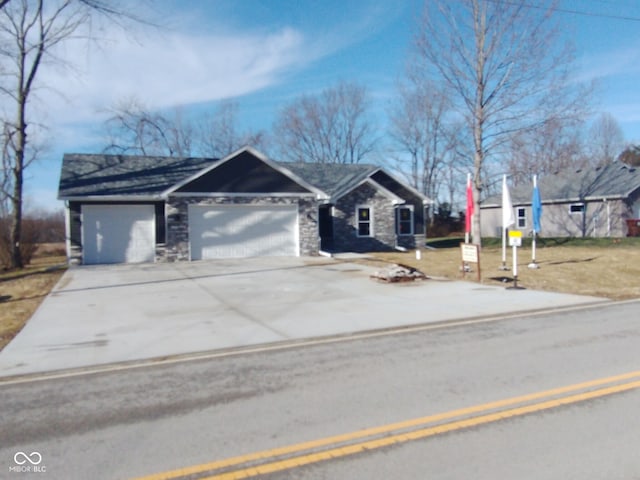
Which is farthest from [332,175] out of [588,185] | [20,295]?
[20,295]

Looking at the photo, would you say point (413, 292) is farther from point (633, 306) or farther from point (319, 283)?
point (633, 306)

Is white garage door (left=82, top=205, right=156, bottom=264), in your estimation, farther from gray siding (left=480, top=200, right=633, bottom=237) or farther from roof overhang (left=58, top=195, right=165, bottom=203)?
gray siding (left=480, top=200, right=633, bottom=237)

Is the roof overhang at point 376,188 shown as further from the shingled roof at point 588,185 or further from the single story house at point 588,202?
the single story house at point 588,202

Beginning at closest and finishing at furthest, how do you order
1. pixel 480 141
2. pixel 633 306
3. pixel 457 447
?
pixel 457 447
pixel 633 306
pixel 480 141

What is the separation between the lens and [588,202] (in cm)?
3253

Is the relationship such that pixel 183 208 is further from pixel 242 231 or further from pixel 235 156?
pixel 235 156

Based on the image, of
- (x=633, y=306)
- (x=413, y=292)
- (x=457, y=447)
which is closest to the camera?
(x=457, y=447)

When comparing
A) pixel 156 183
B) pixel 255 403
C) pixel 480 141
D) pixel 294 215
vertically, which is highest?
pixel 480 141

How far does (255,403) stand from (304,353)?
2074 millimetres

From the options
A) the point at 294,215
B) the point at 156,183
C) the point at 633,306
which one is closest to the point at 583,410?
the point at 633,306

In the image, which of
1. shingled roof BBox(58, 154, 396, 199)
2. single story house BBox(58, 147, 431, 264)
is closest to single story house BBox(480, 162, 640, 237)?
shingled roof BBox(58, 154, 396, 199)

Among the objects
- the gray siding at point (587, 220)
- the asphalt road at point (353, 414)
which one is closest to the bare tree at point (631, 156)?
the gray siding at point (587, 220)

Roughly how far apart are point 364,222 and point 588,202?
53.3ft

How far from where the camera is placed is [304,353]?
7125 millimetres
